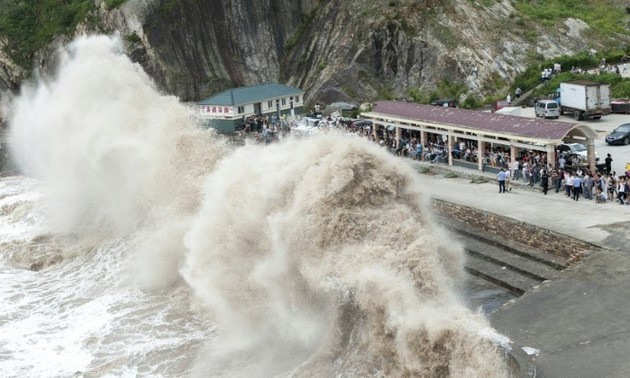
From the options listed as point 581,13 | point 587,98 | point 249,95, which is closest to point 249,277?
point 587,98

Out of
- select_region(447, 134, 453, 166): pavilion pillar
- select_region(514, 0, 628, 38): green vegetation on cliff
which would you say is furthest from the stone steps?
select_region(514, 0, 628, 38): green vegetation on cliff

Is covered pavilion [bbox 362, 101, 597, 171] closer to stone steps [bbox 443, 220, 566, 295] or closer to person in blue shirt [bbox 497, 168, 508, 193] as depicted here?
person in blue shirt [bbox 497, 168, 508, 193]

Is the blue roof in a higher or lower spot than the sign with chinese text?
higher

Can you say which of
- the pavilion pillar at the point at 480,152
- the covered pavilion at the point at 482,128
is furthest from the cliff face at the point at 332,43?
the pavilion pillar at the point at 480,152

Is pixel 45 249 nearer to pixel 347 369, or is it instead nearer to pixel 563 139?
pixel 347 369

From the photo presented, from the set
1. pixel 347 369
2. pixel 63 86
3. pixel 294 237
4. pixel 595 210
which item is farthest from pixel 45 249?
pixel 595 210

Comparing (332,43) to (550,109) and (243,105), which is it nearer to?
(243,105)
